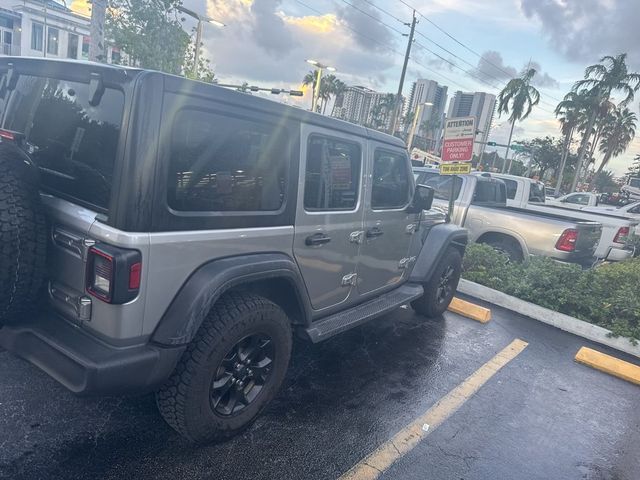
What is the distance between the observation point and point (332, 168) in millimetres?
3289

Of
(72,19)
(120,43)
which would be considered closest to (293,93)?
(120,43)

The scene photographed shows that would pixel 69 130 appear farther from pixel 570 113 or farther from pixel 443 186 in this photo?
pixel 570 113

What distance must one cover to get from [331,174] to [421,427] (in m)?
1.95

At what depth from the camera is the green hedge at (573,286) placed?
224 inches

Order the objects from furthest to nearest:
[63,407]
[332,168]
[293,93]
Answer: [293,93]
[332,168]
[63,407]

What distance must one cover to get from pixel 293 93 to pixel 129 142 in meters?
24.1

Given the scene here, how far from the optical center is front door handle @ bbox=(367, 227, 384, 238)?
3708mm

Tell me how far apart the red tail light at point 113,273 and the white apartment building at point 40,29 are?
162 ft

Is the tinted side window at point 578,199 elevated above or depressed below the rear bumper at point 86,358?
above

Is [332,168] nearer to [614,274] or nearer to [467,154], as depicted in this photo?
[467,154]

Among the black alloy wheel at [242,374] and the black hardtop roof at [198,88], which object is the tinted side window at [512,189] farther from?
the black alloy wheel at [242,374]

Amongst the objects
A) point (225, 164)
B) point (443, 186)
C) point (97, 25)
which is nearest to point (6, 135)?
point (225, 164)

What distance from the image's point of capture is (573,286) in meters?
6.25

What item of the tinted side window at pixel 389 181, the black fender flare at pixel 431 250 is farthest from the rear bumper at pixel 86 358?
the black fender flare at pixel 431 250
